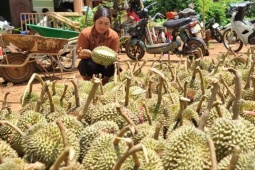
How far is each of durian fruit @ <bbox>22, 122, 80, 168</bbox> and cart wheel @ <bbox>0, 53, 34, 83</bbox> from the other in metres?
5.26

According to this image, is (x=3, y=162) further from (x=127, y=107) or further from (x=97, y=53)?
(x=97, y=53)

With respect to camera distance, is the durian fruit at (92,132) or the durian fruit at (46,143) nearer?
the durian fruit at (46,143)

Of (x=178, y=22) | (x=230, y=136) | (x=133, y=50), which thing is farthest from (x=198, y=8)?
(x=230, y=136)

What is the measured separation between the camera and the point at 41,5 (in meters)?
14.2

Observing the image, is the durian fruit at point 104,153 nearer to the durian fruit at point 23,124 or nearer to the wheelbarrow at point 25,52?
the durian fruit at point 23,124

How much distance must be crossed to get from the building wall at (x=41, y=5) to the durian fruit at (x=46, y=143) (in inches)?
529

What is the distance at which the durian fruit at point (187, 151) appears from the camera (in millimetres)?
1182

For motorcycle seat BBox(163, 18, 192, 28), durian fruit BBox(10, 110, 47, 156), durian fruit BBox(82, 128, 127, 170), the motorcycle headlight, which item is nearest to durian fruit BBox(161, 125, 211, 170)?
durian fruit BBox(82, 128, 127, 170)

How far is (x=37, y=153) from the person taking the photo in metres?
1.33

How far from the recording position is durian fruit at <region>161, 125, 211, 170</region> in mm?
1182

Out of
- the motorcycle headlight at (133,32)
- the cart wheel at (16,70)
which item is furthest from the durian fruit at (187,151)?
the motorcycle headlight at (133,32)

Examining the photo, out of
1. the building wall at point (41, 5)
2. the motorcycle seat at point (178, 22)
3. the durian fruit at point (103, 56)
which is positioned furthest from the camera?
the building wall at point (41, 5)

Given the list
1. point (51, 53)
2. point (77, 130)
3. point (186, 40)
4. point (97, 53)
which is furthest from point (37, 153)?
point (186, 40)

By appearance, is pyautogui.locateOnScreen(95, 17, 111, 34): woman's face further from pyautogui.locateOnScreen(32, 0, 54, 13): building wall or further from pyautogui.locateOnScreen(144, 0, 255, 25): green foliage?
pyautogui.locateOnScreen(144, 0, 255, 25): green foliage
